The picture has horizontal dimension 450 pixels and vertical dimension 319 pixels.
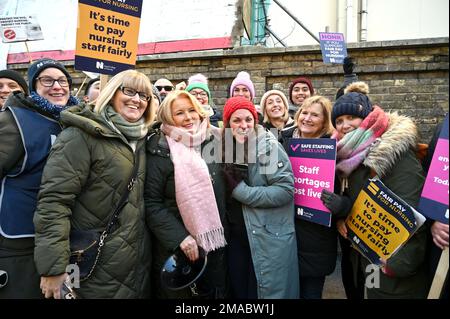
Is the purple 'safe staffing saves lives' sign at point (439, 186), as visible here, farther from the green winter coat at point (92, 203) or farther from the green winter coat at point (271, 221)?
the green winter coat at point (92, 203)

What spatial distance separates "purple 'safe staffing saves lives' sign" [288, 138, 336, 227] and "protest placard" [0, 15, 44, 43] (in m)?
4.16

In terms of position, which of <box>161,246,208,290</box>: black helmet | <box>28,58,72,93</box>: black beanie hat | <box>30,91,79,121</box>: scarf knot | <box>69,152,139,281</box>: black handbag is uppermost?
<box>28,58,72,93</box>: black beanie hat

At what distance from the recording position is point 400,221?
1.94 metres

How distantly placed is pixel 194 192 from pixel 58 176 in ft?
2.43

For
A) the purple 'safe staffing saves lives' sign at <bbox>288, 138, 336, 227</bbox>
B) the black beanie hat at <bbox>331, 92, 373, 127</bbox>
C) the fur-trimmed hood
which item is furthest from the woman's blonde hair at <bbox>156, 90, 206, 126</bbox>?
the fur-trimmed hood

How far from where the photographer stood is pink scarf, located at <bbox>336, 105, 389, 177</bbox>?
2.16m

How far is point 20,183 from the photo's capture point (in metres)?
2.05

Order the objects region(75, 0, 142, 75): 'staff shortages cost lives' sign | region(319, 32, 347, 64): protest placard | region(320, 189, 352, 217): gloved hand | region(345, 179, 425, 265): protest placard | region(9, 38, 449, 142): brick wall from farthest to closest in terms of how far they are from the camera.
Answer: region(9, 38, 449, 142): brick wall < region(319, 32, 347, 64): protest placard < region(75, 0, 142, 75): 'staff shortages cost lives' sign < region(320, 189, 352, 217): gloved hand < region(345, 179, 425, 265): protest placard

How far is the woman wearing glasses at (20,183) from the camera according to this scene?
6.59 feet

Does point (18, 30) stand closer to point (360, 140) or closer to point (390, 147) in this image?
point (360, 140)

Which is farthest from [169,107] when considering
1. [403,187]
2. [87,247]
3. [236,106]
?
[403,187]

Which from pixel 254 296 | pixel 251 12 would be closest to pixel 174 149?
pixel 254 296

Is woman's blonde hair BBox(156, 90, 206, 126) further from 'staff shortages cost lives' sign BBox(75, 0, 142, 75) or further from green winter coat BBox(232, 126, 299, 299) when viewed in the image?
'staff shortages cost lives' sign BBox(75, 0, 142, 75)

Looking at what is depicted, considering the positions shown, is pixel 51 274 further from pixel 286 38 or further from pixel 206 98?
pixel 286 38
